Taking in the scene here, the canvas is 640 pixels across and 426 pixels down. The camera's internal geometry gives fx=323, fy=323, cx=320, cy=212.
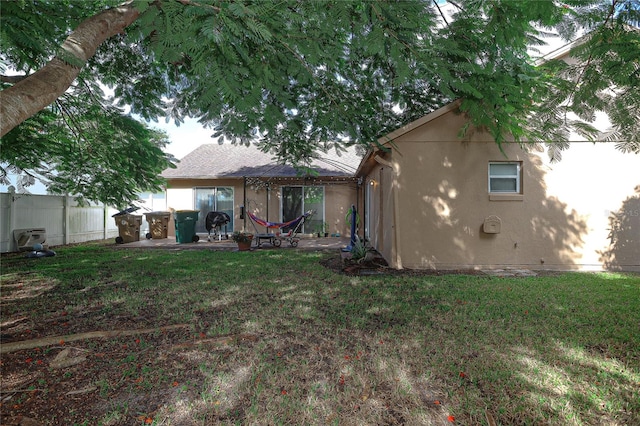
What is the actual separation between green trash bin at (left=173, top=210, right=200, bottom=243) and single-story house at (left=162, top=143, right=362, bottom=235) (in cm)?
201

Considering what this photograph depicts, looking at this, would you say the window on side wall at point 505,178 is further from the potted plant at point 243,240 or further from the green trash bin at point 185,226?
the green trash bin at point 185,226

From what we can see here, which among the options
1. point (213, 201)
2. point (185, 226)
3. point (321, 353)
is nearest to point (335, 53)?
point (321, 353)

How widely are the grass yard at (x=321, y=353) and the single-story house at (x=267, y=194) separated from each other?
8110 mm

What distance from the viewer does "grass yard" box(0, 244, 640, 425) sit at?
2184 mm

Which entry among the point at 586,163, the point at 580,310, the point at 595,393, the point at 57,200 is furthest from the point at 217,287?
the point at 57,200

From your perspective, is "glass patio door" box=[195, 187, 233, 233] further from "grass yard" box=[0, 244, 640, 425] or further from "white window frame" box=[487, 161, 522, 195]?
"white window frame" box=[487, 161, 522, 195]

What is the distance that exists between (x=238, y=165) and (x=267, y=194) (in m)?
2.16

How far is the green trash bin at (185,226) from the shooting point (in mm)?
11750

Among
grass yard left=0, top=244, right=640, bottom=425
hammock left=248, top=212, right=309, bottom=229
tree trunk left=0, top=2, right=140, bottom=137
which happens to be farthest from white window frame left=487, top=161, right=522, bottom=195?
tree trunk left=0, top=2, right=140, bottom=137

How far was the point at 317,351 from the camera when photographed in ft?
9.98

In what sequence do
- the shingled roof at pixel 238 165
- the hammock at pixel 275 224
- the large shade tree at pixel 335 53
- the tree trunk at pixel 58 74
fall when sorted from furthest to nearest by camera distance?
the shingled roof at pixel 238 165
the hammock at pixel 275 224
the large shade tree at pixel 335 53
the tree trunk at pixel 58 74

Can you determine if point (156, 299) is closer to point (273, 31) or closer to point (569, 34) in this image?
point (273, 31)

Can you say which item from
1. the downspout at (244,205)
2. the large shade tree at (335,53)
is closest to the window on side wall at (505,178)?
the large shade tree at (335,53)

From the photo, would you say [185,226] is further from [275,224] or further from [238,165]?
[238,165]
